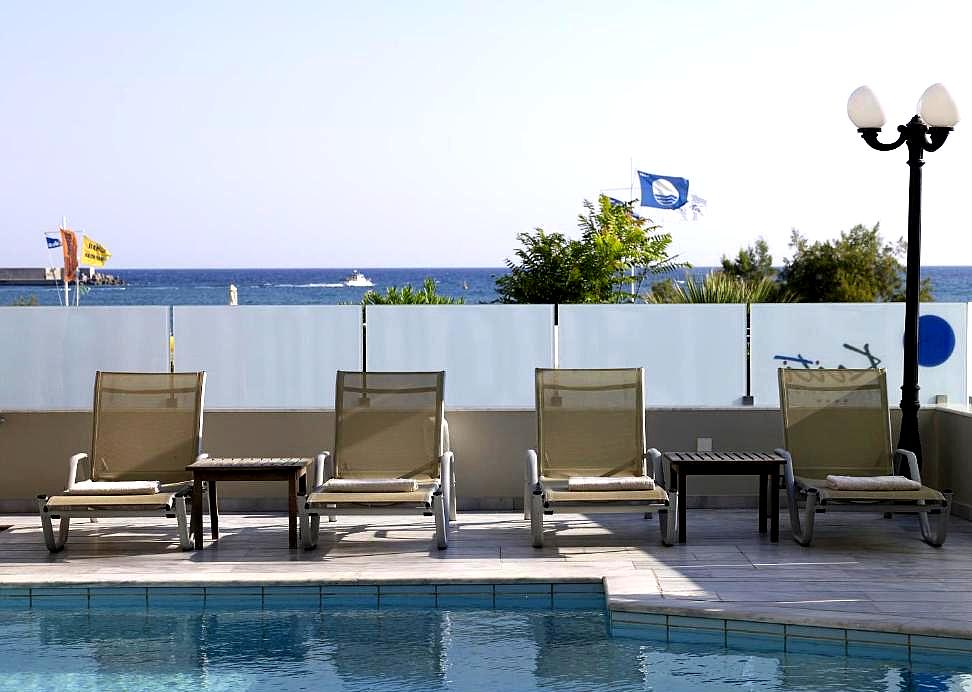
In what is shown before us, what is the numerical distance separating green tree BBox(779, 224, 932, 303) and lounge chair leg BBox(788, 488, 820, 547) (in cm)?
2599

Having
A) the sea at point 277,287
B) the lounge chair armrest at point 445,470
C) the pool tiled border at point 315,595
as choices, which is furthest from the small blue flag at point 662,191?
the pool tiled border at point 315,595

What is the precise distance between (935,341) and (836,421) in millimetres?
2434

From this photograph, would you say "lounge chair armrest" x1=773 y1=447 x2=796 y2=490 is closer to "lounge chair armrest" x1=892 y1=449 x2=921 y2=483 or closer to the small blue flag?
"lounge chair armrest" x1=892 y1=449 x2=921 y2=483

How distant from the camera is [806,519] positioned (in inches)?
260

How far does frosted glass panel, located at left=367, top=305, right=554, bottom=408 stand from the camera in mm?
9172

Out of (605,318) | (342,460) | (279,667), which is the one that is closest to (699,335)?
(605,318)

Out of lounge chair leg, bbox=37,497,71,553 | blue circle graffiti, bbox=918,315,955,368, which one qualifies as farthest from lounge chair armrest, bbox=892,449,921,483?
lounge chair leg, bbox=37,497,71,553

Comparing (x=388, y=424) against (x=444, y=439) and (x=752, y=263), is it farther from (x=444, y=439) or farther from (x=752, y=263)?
(x=752, y=263)

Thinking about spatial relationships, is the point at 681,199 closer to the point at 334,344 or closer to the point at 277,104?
the point at 277,104

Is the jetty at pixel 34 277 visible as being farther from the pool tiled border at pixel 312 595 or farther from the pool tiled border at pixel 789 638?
the pool tiled border at pixel 789 638

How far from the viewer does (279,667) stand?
16.3 ft

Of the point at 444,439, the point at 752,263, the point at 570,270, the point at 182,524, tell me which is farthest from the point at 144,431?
the point at 752,263

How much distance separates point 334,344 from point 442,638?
4202 millimetres

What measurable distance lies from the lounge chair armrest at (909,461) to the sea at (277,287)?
44.0 m
